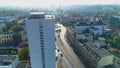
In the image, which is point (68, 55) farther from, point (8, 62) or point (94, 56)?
point (8, 62)

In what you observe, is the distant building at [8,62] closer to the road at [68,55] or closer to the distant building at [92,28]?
the road at [68,55]

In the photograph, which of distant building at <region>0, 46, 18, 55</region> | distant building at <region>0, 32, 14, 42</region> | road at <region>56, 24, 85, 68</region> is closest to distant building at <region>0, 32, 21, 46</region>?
distant building at <region>0, 32, 14, 42</region>

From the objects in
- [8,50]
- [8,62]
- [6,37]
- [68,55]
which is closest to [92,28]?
[68,55]

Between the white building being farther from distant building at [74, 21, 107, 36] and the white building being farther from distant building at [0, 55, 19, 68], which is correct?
distant building at [0, 55, 19, 68]

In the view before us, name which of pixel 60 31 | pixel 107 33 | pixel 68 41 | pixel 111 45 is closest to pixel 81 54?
pixel 111 45

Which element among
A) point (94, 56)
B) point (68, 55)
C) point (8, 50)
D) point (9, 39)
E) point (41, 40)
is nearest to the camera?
point (41, 40)

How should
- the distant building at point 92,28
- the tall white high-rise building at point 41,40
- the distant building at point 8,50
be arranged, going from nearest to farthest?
the tall white high-rise building at point 41,40 → the distant building at point 8,50 → the distant building at point 92,28

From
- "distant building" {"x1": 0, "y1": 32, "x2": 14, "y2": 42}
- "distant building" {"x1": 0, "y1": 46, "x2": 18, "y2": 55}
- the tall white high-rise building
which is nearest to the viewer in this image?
the tall white high-rise building

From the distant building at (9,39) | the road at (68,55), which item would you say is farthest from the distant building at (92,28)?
the distant building at (9,39)
